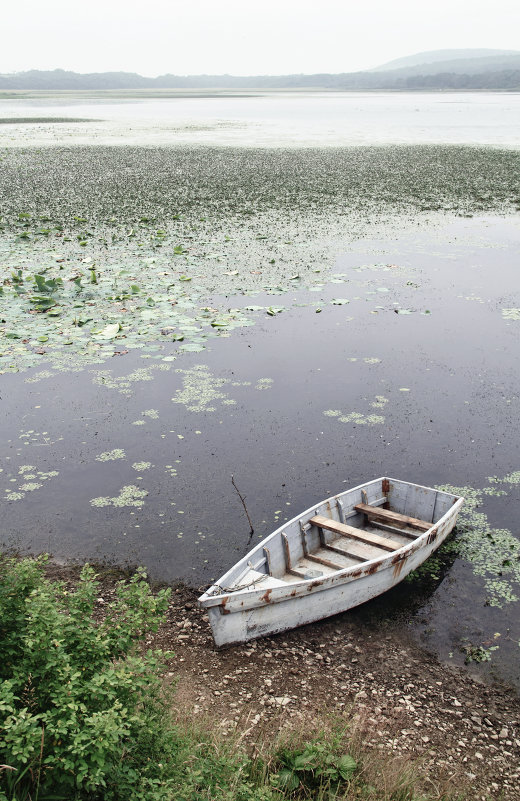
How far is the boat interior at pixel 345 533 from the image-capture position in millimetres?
6703

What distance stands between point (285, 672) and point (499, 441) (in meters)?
5.01

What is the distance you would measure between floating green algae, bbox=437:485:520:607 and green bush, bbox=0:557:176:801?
156 inches

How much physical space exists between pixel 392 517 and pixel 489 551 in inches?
44.1

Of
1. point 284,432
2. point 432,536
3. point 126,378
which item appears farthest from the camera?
point 126,378

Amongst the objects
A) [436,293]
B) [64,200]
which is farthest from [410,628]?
[64,200]

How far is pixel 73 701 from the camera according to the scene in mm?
3482

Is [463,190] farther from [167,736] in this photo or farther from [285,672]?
[167,736]

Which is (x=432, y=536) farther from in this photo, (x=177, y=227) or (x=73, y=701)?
(x=177, y=227)

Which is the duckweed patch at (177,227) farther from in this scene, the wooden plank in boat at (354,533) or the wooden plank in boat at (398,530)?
the wooden plank in boat at (354,533)

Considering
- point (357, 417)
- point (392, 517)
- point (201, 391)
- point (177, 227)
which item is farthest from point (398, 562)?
point (177, 227)

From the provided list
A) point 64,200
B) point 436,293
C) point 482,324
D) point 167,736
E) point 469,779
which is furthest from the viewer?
point 64,200

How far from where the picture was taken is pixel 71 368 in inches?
449

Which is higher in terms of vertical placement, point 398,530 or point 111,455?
point 111,455

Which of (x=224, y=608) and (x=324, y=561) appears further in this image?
(x=324, y=561)
